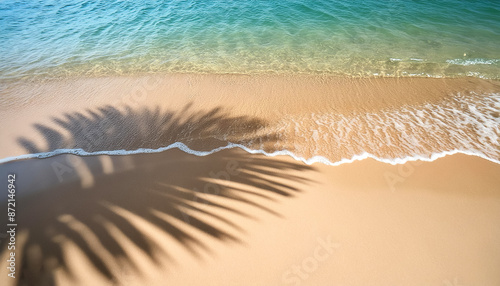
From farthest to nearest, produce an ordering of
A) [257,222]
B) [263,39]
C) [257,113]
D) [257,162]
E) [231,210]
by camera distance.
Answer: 1. [263,39]
2. [257,113]
3. [257,162]
4. [231,210]
5. [257,222]

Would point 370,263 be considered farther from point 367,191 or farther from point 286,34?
point 286,34

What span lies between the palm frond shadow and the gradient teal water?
379cm

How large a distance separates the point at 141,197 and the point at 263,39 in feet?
26.2

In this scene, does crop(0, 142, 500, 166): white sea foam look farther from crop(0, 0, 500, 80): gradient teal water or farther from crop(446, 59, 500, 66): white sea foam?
crop(446, 59, 500, 66): white sea foam

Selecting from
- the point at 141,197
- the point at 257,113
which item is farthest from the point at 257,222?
the point at 257,113

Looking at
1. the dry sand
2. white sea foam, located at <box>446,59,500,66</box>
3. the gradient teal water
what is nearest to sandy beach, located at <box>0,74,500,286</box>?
the dry sand

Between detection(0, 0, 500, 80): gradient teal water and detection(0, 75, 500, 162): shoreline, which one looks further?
detection(0, 0, 500, 80): gradient teal water

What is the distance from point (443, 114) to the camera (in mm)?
5160

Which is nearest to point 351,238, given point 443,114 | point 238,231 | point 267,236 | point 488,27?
point 267,236

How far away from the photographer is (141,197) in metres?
3.59

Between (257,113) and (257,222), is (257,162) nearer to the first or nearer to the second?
(257,222)

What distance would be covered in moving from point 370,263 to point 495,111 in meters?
5.26

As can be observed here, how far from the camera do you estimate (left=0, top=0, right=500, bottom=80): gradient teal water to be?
24.8 feet

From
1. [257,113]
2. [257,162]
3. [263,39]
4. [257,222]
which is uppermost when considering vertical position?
[263,39]
